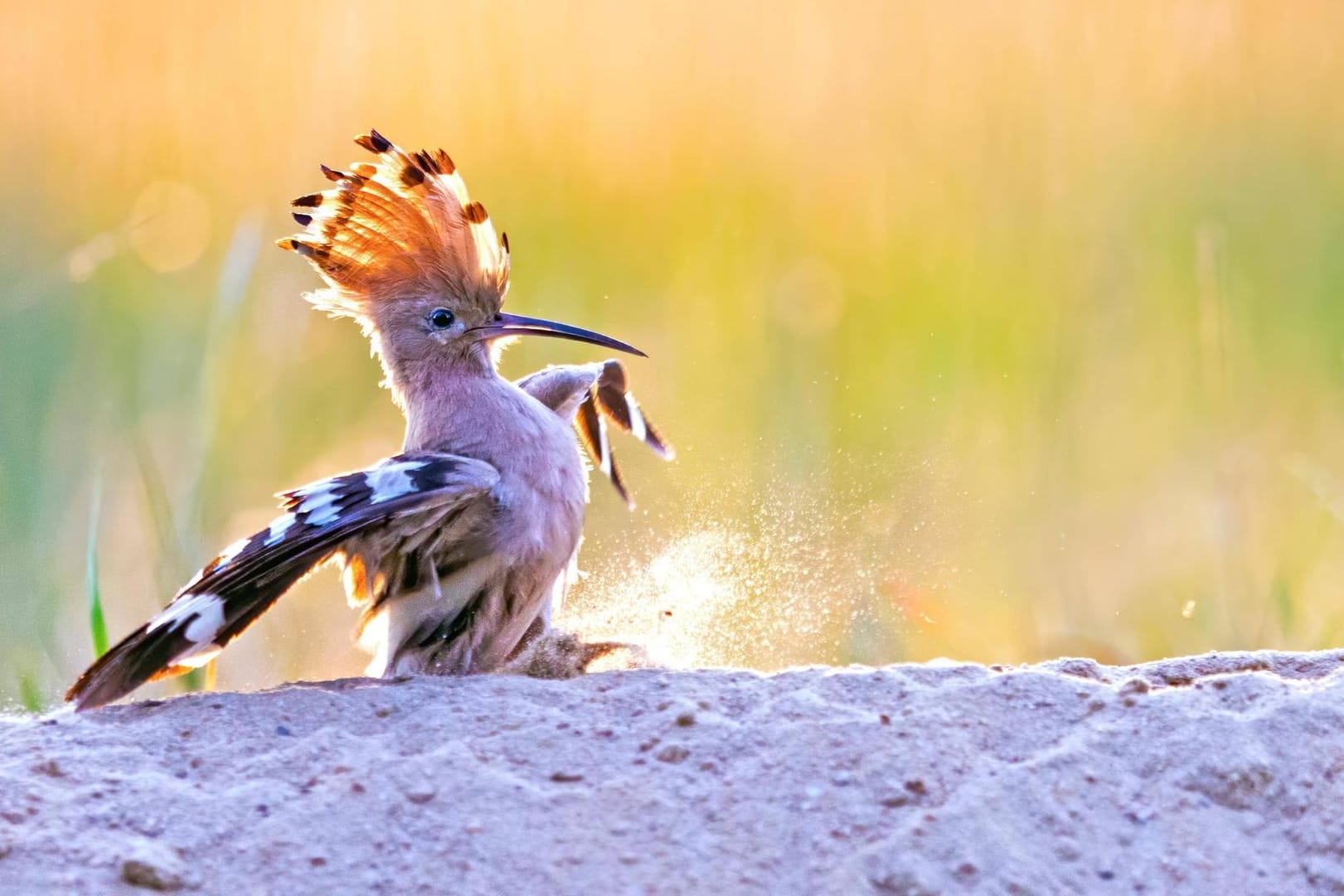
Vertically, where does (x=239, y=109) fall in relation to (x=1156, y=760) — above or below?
above

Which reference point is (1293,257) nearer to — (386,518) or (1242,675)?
(1242,675)

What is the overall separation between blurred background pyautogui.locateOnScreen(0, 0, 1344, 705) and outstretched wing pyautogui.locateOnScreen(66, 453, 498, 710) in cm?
94

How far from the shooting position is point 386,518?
326 cm

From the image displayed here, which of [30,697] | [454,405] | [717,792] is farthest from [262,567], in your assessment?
[717,792]

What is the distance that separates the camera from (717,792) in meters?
2.38

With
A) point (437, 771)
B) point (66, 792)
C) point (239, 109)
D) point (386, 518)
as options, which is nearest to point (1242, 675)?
point (437, 771)

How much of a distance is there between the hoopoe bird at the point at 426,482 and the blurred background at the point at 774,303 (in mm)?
526

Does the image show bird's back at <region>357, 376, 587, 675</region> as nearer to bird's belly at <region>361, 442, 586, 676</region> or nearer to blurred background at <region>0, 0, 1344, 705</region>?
bird's belly at <region>361, 442, 586, 676</region>

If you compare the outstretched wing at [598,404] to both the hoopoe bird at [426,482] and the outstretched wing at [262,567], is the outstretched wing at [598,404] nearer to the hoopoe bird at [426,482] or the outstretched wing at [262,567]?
the hoopoe bird at [426,482]

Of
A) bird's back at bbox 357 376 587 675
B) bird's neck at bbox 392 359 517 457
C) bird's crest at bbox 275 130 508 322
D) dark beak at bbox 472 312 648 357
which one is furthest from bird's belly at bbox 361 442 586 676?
bird's crest at bbox 275 130 508 322

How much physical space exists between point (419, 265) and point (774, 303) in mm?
2025

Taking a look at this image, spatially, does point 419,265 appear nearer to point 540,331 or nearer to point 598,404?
point 540,331

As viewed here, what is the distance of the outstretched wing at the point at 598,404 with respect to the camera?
434 cm

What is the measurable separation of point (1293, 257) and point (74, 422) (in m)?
4.29
